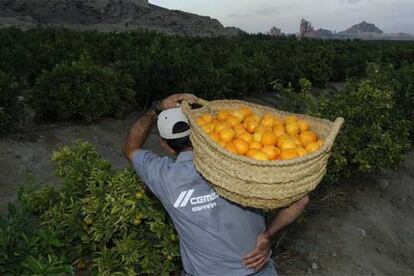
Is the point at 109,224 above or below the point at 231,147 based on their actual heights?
below

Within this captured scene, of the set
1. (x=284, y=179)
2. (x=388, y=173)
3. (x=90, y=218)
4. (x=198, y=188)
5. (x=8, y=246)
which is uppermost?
(x=284, y=179)

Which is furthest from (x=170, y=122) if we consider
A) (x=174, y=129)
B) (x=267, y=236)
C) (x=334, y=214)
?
(x=334, y=214)

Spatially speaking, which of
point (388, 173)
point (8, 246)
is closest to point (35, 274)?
point (8, 246)

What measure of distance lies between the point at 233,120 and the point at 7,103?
5068 millimetres

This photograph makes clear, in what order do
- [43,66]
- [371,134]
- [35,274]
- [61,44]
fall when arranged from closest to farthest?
[35,274] → [371,134] → [43,66] → [61,44]

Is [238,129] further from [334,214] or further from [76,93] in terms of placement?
[76,93]

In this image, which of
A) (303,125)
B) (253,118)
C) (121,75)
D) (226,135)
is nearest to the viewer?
(226,135)

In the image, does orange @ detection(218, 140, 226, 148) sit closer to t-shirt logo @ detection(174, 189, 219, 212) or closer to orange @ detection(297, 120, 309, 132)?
t-shirt logo @ detection(174, 189, 219, 212)

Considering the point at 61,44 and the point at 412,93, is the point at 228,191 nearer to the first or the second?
the point at 412,93

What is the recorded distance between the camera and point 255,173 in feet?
6.93

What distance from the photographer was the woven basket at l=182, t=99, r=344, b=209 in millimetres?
2109

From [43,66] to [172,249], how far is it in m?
8.13

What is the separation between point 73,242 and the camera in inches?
138

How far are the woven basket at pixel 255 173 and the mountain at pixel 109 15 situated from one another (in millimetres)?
39253
